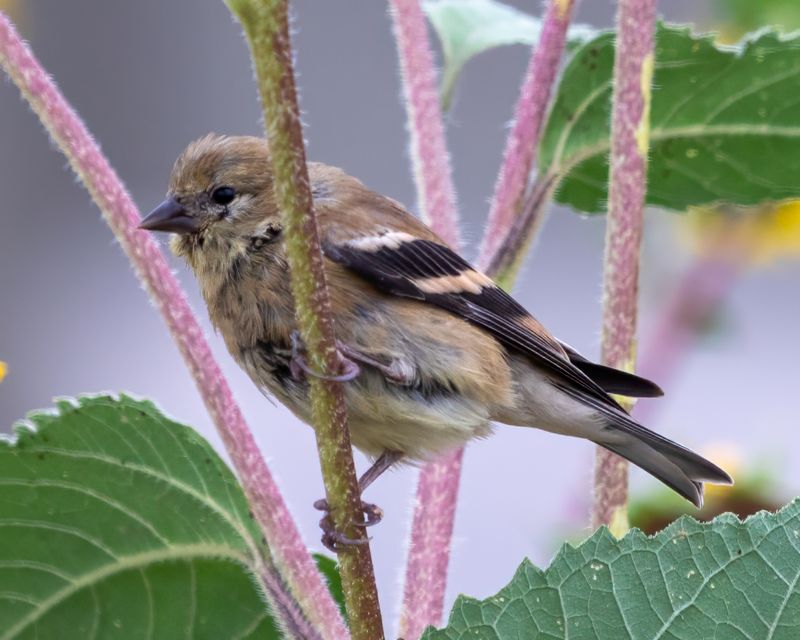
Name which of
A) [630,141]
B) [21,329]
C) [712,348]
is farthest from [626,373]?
[21,329]

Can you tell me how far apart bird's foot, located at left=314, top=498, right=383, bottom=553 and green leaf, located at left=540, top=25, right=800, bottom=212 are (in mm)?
513

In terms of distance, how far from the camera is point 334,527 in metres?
1.14

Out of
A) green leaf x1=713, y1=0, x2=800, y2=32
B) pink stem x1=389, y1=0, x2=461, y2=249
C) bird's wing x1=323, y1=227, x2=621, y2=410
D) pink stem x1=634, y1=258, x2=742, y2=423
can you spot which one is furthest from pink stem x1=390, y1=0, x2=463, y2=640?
green leaf x1=713, y1=0, x2=800, y2=32

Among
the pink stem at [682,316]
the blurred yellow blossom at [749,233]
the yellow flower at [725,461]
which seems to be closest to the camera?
the yellow flower at [725,461]

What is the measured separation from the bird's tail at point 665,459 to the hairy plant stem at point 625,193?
1.35ft

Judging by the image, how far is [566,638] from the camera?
3.82 ft

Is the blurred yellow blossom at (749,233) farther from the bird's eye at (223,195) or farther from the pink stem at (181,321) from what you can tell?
the pink stem at (181,321)

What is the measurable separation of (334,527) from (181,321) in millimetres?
329

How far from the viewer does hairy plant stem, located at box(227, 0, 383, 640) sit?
34.4 inches

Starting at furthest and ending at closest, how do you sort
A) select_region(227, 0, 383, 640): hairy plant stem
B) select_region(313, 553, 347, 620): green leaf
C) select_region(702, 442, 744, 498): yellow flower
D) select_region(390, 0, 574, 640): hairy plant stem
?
1. select_region(702, 442, 744, 498): yellow flower
2. select_region(313, 553, 347, 620): green leaf
3. select_region(390, 0, 574, 640): hairy plant stem
4. select_region(227, 0, 383, 640): hairy plant stem

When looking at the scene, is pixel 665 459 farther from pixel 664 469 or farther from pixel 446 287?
pixel 446 287

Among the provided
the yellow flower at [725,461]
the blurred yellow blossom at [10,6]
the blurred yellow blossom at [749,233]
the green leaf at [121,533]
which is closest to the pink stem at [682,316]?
the blurred yellow blossom at [749,233]

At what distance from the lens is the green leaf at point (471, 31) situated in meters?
1.91

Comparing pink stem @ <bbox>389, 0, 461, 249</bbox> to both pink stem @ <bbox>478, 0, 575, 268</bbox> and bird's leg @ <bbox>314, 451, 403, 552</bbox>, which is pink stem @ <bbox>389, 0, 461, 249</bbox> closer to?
pink stem @ <bbox>478, 0, 575, 268</bbox>
